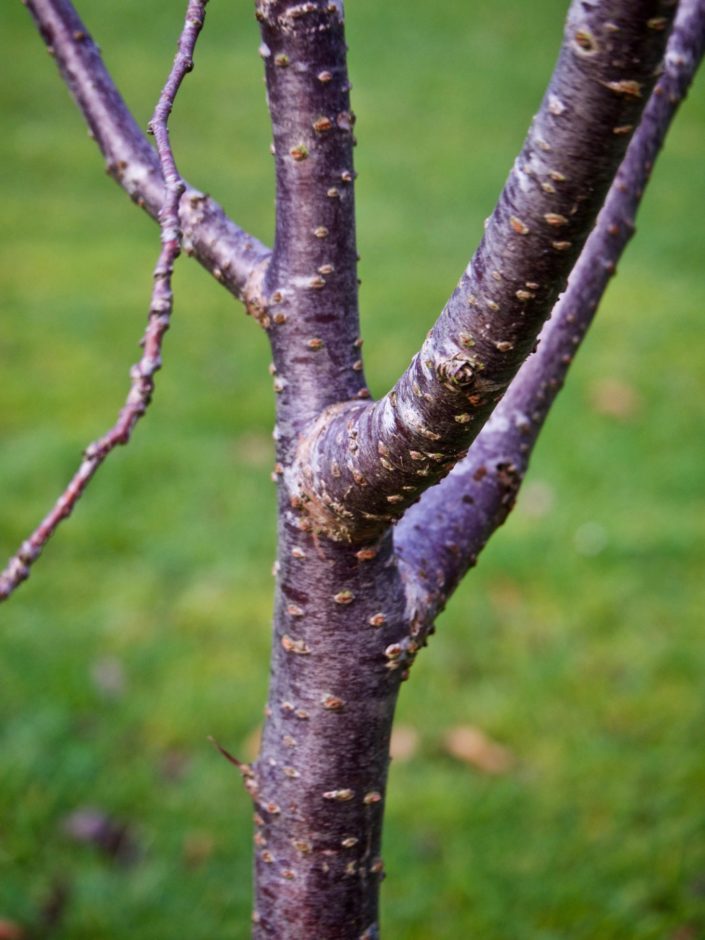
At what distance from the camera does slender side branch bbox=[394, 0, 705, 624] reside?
1333 millimetres

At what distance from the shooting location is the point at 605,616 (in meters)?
3.37

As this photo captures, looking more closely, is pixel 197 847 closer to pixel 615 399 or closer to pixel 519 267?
pixel 519 267

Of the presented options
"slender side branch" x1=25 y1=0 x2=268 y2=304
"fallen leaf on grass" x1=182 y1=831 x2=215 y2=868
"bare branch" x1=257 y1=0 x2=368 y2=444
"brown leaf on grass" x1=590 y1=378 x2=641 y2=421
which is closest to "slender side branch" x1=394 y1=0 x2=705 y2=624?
"bare branch" x1=257 y1=0 x2=368 y2=444

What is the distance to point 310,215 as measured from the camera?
1141 mm

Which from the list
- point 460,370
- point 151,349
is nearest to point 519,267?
point 460,370

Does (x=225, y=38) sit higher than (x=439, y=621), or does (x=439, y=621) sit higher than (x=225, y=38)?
(x=225, y=38)

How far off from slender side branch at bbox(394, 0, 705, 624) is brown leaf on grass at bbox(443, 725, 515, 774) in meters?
1.59

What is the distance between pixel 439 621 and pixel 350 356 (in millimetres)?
2310

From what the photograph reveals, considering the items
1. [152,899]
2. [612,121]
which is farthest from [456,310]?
[152,899]

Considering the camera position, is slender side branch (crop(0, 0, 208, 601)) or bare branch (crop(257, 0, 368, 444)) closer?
slender side branch (crop(0, 0, 208, 601))

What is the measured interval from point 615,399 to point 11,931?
3411mm

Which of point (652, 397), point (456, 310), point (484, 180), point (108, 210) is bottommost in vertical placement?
point (456, 310)

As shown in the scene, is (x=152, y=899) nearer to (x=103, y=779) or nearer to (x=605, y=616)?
(x=103, y=779)

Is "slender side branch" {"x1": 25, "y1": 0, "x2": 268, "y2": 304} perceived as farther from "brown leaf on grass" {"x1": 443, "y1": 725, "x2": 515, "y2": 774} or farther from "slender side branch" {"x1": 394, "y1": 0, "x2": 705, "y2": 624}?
"brown leaf on grass" {"x1": 443, "y1": 725, "x2": 515, "y2": 774}
